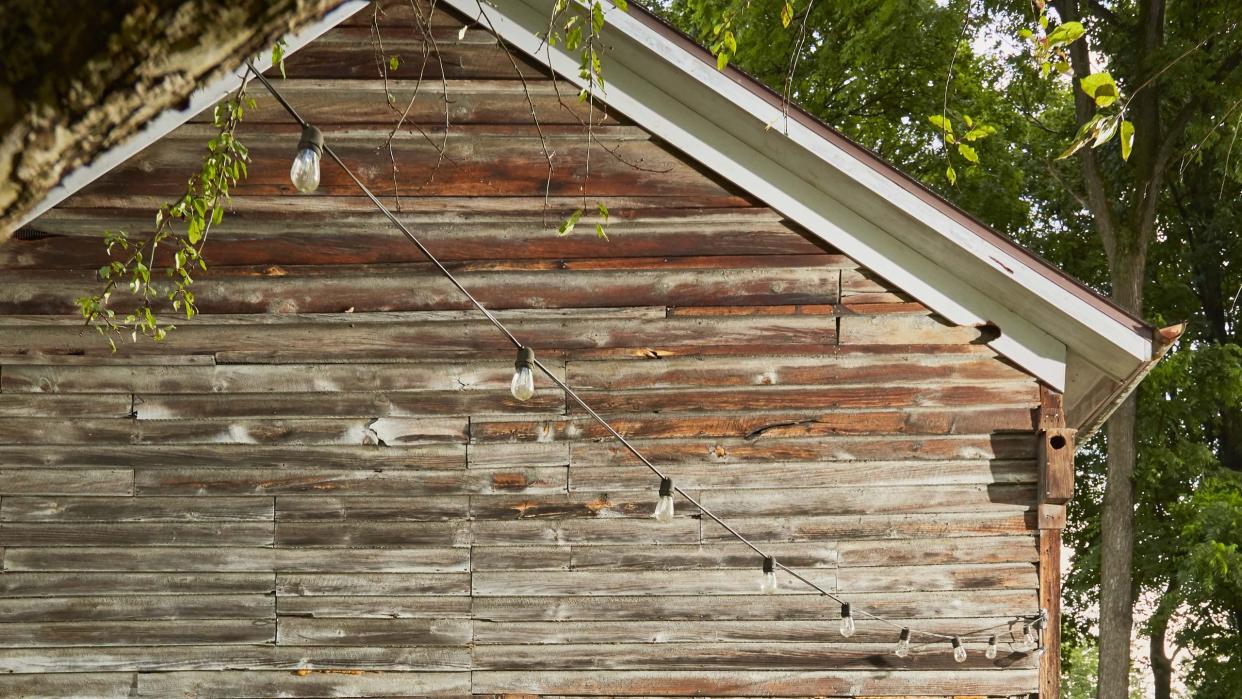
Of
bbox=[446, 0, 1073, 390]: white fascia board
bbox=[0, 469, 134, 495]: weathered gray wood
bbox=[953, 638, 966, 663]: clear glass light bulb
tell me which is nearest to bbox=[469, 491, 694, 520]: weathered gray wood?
bbox=[953, 638, 966, 663]: clear glass light bulb

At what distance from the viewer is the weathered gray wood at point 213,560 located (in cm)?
480

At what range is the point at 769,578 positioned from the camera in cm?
455

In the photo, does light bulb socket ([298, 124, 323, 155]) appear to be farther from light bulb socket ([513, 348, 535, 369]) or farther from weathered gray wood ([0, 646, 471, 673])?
weathered gray wood ([0, 646, 471, 673])

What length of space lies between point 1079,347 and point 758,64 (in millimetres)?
11811

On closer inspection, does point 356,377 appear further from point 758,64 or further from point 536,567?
point 758,64

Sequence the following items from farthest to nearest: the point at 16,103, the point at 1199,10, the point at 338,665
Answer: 1. the point at 1199,10
2. the point at 338,665
3. the point at 16,103

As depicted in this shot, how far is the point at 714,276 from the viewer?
15.9ft

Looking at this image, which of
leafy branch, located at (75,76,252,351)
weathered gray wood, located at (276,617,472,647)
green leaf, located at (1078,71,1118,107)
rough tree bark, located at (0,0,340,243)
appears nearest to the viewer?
rough tree bark, located at (0,0,340,243)

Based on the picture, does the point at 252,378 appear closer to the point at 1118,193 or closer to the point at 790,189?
the point at 790,189

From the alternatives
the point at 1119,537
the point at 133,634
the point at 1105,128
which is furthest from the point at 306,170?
the point at 1119,537

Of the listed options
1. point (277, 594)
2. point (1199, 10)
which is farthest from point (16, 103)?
point (1199, 10)

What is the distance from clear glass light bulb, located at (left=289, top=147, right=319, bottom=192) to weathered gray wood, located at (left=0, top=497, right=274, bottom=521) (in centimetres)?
296

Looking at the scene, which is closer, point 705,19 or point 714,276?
point 714,276

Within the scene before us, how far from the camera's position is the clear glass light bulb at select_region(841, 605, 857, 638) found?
184 inches
